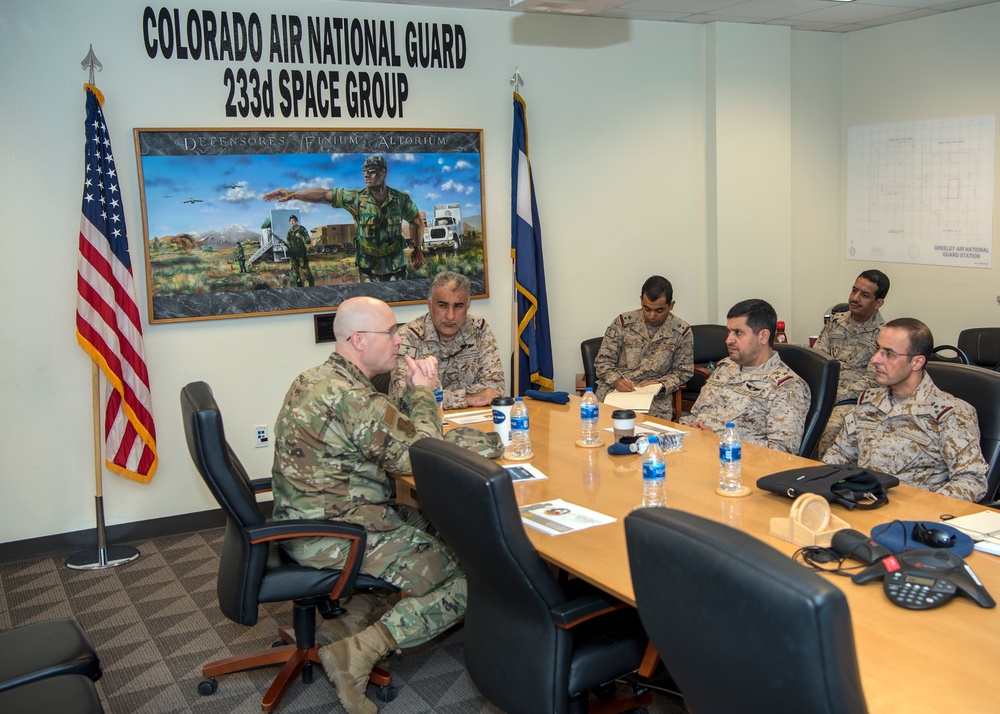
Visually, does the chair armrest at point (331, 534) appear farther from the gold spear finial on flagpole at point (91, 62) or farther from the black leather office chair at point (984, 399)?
the gold spear finial on flagpole at point (91, 62)

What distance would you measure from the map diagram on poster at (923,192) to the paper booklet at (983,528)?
4.08 meters

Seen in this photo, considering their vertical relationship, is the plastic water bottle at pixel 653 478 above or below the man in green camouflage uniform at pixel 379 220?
below

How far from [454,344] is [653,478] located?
2.17 meters

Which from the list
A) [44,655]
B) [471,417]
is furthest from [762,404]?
[44,655]

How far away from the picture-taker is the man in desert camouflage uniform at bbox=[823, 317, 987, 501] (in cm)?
309

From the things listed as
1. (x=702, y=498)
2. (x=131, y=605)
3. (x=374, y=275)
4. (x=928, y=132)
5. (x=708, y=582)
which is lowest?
(x=131, y=605)

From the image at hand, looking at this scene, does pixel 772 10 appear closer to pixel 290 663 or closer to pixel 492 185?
pixel 492 185

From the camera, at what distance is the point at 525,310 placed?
19.2 ft

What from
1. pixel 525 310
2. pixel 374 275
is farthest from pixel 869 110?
pixel 374 275

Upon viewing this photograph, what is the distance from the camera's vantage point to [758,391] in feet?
12.7

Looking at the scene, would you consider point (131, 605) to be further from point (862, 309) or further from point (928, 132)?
point (928, 132)

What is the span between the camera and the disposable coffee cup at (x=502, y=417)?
144 inches

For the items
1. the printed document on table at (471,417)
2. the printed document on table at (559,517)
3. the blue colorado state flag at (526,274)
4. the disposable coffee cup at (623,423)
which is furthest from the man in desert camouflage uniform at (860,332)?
the printed document on table at (559,517)

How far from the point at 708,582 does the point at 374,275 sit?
4.26 metres
